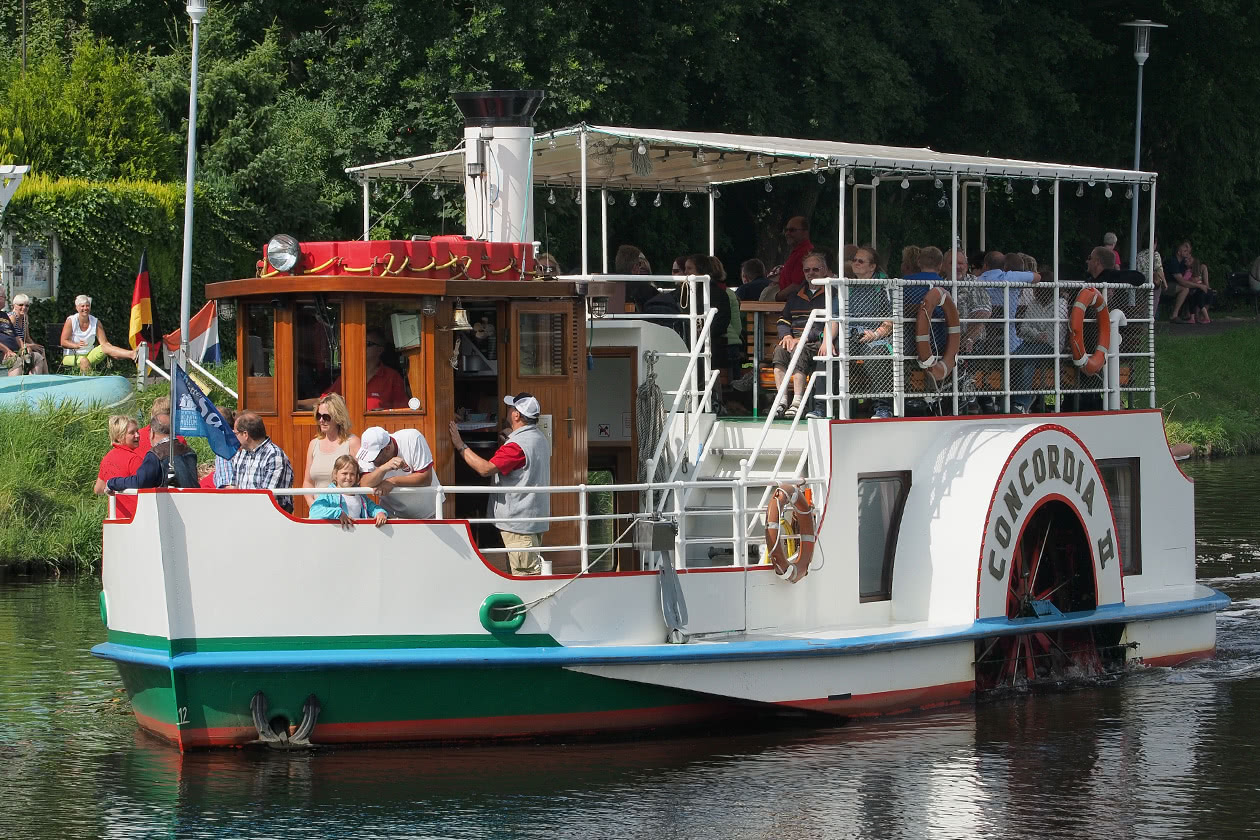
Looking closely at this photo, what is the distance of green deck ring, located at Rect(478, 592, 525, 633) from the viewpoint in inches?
425

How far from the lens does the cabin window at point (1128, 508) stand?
14.1 m

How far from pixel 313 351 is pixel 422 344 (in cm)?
72

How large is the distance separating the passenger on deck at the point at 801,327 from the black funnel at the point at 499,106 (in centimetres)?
226

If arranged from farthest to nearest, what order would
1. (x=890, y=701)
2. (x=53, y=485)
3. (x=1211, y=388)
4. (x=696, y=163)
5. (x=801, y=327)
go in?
(x=1211, y=388), (x=53, y=485), (x=696, y=163), (x=801, y=327), (x=890, y=701)

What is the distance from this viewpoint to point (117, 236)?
2505cm

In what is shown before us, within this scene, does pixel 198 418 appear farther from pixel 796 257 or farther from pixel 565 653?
pixel 796 257

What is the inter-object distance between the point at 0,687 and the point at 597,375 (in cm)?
470

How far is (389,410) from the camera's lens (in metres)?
11.4

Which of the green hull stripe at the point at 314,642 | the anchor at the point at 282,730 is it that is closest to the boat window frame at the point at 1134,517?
the green hull stripe at the point at 314,642

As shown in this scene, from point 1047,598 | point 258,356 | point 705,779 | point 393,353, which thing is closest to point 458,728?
point 705,779

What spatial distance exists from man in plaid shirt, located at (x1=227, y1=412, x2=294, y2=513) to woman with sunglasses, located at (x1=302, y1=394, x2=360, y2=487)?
156 mm

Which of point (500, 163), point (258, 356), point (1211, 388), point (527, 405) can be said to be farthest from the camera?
point (1211, 388)

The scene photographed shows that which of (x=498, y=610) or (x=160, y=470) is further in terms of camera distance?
(x=160, y=470)

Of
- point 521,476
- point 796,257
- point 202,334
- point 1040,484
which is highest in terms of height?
point 796,257
